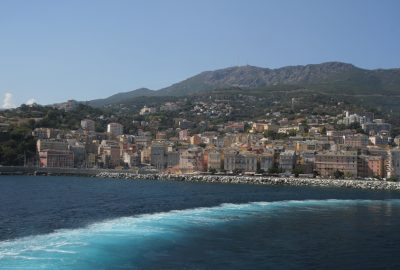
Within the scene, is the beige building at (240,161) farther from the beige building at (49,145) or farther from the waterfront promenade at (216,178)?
the beige building at (49,145)

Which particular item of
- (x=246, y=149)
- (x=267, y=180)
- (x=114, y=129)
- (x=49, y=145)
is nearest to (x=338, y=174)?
(x=267, y=180)

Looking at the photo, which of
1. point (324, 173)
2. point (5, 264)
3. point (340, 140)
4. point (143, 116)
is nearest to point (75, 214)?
point (5, 264)

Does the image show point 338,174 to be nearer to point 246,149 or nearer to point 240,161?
point 240,161

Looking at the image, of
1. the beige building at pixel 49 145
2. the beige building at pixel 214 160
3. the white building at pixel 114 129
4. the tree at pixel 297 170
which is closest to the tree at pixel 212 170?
the beige building at pixel 214 160

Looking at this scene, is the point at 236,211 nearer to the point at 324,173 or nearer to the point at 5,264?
the point at 5,264

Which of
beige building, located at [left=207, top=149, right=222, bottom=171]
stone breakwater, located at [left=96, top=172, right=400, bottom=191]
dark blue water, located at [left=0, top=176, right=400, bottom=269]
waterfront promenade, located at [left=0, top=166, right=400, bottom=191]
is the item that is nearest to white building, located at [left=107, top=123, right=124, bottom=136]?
waterfront promenade, located at [left=0, top=166, right=400, bottom=191]
